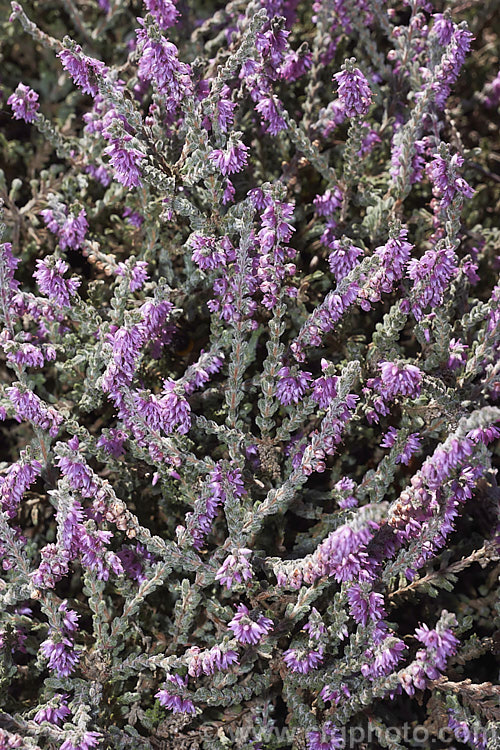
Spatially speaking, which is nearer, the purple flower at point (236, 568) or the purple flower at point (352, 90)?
the purple flower at point (236, 568)

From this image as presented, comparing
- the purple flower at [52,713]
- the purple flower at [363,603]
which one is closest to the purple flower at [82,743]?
the purple flower at [52,713]

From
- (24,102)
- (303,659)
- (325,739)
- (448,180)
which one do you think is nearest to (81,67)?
(24,102)

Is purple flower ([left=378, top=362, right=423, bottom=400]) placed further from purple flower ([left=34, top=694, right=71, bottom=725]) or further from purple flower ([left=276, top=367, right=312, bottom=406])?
purple flower ([left=34, top=694, right=71, bottom=725])

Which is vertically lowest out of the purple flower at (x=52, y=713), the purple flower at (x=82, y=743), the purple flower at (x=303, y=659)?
the purple flower at (x=82, y=743)

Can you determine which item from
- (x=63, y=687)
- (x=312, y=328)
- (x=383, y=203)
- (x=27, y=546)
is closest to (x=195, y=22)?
(x=383, y=203)

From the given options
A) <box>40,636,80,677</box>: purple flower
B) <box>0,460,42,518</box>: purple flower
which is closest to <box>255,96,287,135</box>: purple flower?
<box>0,460,42,518</box>: purple flower

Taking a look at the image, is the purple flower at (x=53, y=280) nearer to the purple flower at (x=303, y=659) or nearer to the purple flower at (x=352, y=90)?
the purple flower at (x=352, y=90)
